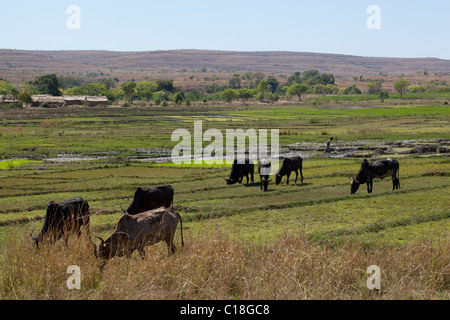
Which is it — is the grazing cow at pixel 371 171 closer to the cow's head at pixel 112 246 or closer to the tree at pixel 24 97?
the cow's head at pixel 112 246

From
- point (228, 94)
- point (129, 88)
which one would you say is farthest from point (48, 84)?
point (228, 94)

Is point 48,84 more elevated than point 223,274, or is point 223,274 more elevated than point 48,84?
point 48,84

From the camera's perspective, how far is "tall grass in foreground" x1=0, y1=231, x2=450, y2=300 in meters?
7.41

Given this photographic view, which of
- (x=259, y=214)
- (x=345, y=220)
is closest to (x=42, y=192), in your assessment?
(x=259, y=214)

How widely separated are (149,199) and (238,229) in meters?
2.68

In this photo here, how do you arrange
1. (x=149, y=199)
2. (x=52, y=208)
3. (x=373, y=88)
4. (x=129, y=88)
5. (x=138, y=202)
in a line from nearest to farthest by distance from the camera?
(x=52, y=208)
(x=138, y=202)
(x=149, y=199)
(x=129, y=88)
(x=373, y=88)

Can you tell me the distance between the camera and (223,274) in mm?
7906

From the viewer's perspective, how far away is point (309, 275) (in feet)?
26.6

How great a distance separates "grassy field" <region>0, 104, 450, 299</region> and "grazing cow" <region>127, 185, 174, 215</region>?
1130 millimetres

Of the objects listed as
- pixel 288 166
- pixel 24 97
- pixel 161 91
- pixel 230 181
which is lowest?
pixel 230 181

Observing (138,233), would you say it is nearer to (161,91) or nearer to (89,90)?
(89,90)

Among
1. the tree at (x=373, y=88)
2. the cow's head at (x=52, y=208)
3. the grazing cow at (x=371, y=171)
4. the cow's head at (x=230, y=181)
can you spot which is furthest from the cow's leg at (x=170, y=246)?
the tree at (x=373, y=88)

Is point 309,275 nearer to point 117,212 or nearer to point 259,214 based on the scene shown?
point 259,214
